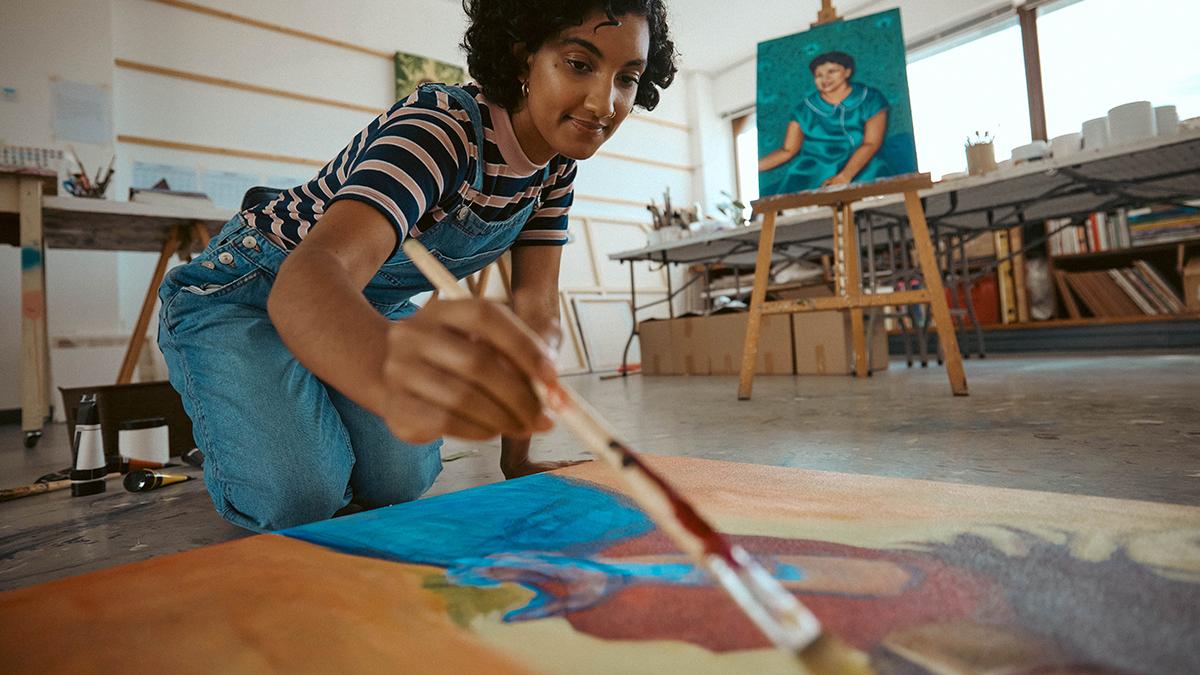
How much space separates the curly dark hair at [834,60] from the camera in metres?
2.40

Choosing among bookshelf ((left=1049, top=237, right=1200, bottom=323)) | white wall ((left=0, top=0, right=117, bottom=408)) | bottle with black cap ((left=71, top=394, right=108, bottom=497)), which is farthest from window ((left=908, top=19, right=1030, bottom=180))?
white wall ((left=0, top=0, right=117, bottom=408))

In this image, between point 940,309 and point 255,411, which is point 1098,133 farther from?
point 255,411

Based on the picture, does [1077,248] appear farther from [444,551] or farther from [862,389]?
[444,551]

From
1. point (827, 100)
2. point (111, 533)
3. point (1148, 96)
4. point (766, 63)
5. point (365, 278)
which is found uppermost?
point (1148, 96)

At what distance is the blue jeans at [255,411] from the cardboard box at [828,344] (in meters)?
2.62

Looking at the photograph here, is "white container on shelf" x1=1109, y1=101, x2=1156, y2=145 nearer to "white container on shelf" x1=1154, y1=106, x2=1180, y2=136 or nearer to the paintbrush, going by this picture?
"white container on shelf" x1=1154, y1=106, x2=1180, y2=136

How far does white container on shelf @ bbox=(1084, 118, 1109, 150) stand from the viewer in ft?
7.89

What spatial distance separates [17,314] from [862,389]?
4143mm

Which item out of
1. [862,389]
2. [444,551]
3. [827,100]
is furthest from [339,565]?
[827,100]

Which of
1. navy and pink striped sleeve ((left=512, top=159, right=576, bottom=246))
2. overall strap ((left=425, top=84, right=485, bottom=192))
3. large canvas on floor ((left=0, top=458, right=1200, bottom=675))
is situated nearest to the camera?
large canvas on floor ((left=0, top=458, right=1200, bottom=675))

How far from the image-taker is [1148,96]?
4.24m

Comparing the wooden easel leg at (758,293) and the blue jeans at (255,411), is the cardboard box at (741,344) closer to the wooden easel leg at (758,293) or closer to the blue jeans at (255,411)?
the wooden easel leg at (758,293)

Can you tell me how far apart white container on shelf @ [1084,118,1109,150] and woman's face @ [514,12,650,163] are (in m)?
2.31

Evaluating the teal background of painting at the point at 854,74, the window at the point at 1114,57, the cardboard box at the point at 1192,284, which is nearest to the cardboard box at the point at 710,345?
the teal background of painting at the point at 854,74
